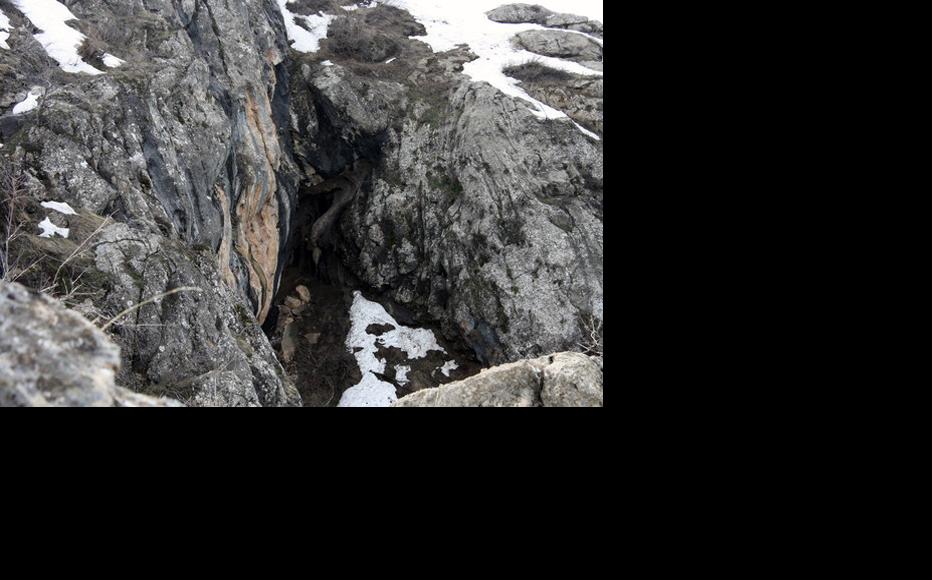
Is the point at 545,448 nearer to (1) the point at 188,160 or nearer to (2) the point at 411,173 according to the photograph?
(1) the point at 188,160

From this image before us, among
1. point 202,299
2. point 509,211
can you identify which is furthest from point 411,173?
point 202,299

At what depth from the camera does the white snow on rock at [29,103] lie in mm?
8893

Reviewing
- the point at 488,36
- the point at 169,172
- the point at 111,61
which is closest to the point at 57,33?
the point at 111,61

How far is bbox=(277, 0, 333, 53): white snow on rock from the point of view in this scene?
25.2 m

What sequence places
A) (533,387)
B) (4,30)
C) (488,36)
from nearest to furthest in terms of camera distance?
(533,387) → (4,30) → (488,36)

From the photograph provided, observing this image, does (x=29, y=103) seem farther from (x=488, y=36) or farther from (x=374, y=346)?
(x=488, y=36)

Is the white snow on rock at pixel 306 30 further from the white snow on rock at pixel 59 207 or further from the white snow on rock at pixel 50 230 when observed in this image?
the white snow on rock at pixel 50 230

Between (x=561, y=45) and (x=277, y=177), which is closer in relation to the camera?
(x=277, y=177)

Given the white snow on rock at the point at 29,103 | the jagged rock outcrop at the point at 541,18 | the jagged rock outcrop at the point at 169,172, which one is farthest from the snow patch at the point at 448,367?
the jagged rock outcrop at the point at 541,18

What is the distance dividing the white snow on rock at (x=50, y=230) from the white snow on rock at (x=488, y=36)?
19902 millimetres

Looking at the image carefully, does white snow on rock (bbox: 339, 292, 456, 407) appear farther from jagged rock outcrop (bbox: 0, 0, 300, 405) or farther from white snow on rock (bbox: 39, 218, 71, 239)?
white snow on rock (bbox: 39, 218, 71, 239)

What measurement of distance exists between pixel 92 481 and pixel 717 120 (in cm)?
216

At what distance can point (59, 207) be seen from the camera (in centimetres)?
745

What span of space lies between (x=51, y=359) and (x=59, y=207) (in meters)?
7.82
